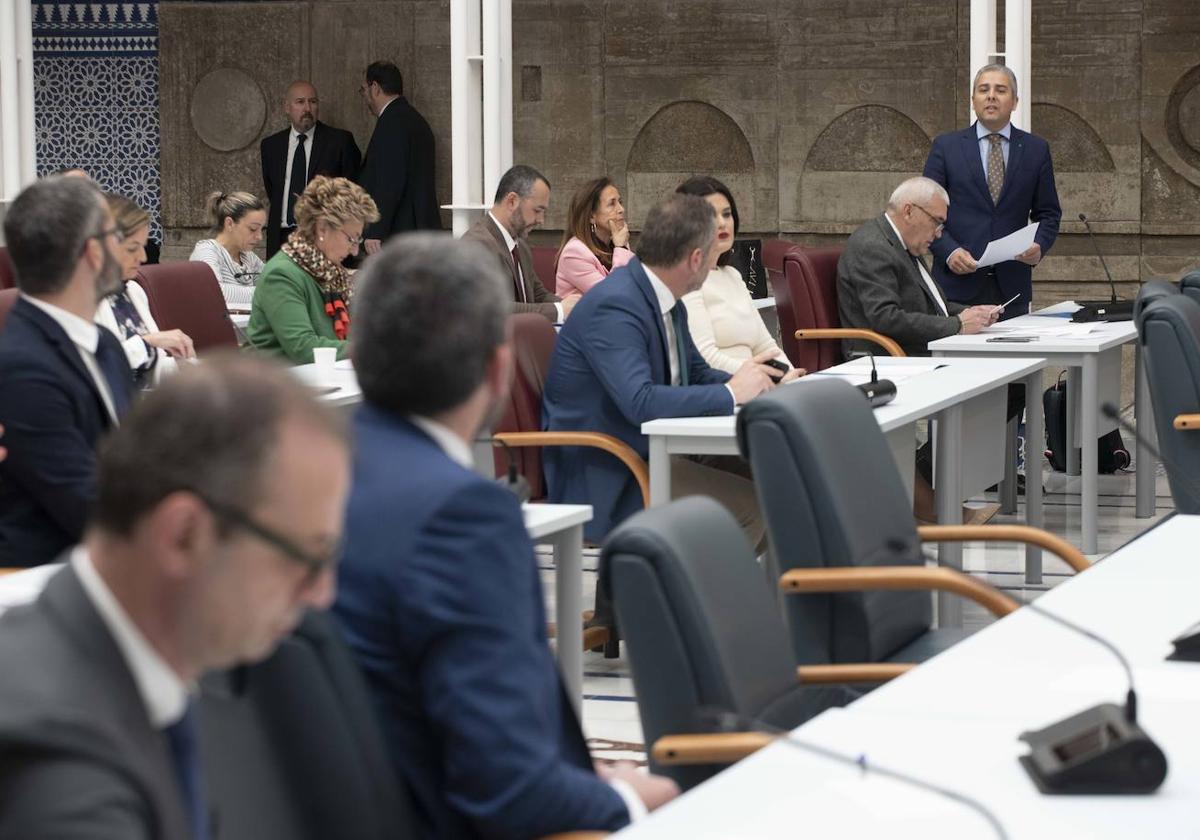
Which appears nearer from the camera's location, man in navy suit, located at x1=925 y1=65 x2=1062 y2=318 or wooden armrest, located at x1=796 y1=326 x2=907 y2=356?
wooden armrest, located at x1=796 y1=326 x2=907 y2=356

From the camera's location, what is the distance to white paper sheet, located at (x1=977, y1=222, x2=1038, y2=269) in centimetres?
787

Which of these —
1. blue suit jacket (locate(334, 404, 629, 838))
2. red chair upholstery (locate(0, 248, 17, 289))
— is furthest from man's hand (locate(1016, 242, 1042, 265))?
blue suit jacket (locate(334, 404, 629, 838))

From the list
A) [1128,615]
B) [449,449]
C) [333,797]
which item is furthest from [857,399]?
[333,797]

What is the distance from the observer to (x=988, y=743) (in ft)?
7.43

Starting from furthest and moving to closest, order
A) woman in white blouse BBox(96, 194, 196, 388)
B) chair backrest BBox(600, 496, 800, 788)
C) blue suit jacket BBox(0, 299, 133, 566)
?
woman in white blouse BBox(96, 194, 196, 388) → blue suit jacket BBox(0, 299, 133, 566) → chair backrest BBox(600, 496, 800, 788)

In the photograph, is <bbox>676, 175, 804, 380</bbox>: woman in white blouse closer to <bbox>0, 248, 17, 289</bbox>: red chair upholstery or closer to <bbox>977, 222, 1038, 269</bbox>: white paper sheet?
<bbox>977, 222, 1038, 269</bbox>: white paper sheet

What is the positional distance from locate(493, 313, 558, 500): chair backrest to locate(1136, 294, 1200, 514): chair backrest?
1631mm

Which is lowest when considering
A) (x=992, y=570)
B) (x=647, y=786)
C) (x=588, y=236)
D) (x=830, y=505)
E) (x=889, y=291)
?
(x=992, y=570)

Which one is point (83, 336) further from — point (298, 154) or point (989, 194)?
point (298, 154)

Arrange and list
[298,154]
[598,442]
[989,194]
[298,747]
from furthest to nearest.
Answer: [298,154] → [989,194] → [598,442] → [298,747]

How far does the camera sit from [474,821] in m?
2.08

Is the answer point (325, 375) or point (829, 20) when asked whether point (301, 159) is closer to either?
point (829, 20)

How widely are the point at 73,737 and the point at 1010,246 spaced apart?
7.05 m

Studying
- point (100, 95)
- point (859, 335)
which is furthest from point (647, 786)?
point (100, 95)
